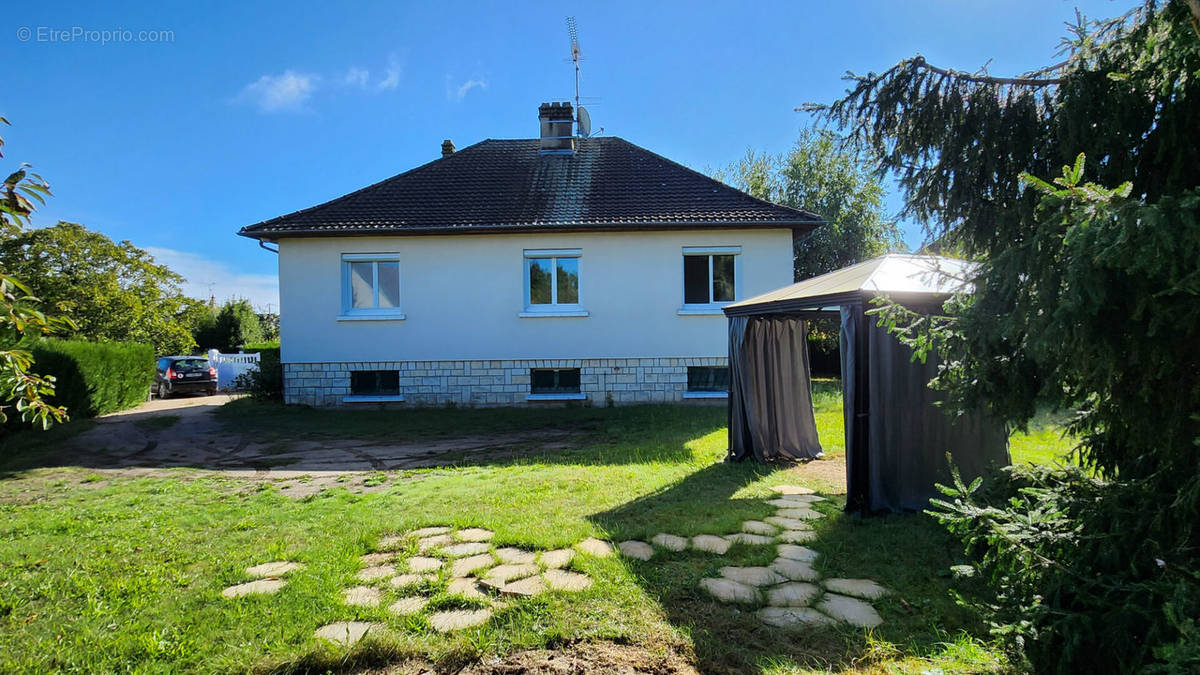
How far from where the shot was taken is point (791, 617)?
2.94m

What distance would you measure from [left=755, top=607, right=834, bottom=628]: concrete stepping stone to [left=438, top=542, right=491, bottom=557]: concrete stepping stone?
6.29 feet

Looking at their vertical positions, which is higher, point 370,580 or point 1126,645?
point 1126,645

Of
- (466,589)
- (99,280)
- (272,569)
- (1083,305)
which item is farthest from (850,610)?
(99,280)

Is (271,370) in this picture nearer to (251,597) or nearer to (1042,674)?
(251,597)

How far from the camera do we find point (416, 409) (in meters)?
12.6

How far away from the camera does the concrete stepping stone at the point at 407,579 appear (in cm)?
328

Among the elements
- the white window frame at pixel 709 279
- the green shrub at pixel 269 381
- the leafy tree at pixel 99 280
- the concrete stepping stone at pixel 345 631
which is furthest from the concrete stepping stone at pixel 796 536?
the leafy tree at pixel 99 280

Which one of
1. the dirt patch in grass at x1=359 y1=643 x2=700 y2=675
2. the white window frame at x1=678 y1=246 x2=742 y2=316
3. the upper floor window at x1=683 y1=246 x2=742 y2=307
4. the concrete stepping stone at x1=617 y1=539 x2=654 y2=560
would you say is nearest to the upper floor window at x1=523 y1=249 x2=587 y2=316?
the white window frame at x1=678 y1=246 x2=742 y2=316

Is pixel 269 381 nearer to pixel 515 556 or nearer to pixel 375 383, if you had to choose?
pixel 375 383

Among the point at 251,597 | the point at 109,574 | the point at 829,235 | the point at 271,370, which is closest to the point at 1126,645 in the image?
the point at 251,597

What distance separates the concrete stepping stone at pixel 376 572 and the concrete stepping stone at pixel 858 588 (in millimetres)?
2675

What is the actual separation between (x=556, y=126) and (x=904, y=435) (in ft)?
43.2

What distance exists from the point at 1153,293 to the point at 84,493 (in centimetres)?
863

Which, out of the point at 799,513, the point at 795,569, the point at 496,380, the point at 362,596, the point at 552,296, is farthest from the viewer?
the point at 552,296
